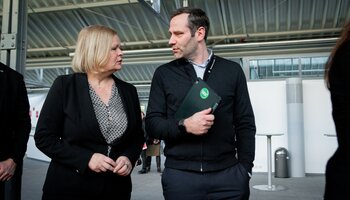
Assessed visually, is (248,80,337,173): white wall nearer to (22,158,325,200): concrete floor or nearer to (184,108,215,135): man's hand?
(22,158,325,200): concrete floor

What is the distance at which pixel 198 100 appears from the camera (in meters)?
1.51

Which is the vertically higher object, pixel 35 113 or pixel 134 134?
pixel 35 113

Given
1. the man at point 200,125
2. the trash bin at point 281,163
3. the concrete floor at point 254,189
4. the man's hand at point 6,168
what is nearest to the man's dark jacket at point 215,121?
the man at point 200,125

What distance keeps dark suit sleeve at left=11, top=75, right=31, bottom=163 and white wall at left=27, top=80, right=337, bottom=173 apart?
6488 mm

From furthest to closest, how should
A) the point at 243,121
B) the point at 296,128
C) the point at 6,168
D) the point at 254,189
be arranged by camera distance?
the point at 296,128, the point at 254,189, the point at 6,168, the point at 243,121

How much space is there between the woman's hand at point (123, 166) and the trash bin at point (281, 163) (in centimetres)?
624

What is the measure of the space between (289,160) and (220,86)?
635 cm

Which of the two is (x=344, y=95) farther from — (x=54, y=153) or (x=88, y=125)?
(x=54, y=153)

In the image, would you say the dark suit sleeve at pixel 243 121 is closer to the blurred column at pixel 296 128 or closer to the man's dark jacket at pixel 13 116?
the man's dark jacket at pixel 13 116

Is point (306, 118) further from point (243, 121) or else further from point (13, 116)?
point (13, 116)

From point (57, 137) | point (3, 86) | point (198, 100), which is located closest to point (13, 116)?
point (3, 86)

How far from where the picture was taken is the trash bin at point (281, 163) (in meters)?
7.24

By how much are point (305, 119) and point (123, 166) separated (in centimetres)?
686

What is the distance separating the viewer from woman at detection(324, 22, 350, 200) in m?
0.92
